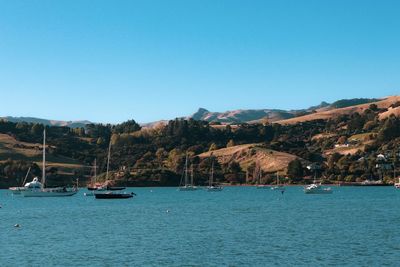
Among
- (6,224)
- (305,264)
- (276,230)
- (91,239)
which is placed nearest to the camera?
(305,264)

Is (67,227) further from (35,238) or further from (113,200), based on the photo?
(113,200)

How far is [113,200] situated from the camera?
194 metres

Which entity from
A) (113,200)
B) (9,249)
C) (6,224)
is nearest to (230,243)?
(9,249)

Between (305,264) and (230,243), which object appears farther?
(230,243)

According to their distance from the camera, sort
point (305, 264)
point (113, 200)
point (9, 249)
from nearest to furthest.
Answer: point (305, 264), point (9, 249), point (113, 200)

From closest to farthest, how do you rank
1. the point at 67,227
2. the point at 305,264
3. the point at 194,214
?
1. the point at 305,264
2. the point at 67,227
3. the point at 194,214

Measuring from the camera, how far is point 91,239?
78.5 meters

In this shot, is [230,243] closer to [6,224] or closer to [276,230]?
[276,230]

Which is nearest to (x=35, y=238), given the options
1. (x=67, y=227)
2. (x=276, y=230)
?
(x=67, y=227)

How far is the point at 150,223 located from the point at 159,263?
4199cm

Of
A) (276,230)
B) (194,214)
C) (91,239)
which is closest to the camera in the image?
(91,239)

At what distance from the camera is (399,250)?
213 ft

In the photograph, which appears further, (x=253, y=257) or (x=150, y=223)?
(x=150, y=223)

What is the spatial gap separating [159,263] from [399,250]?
941 inches
